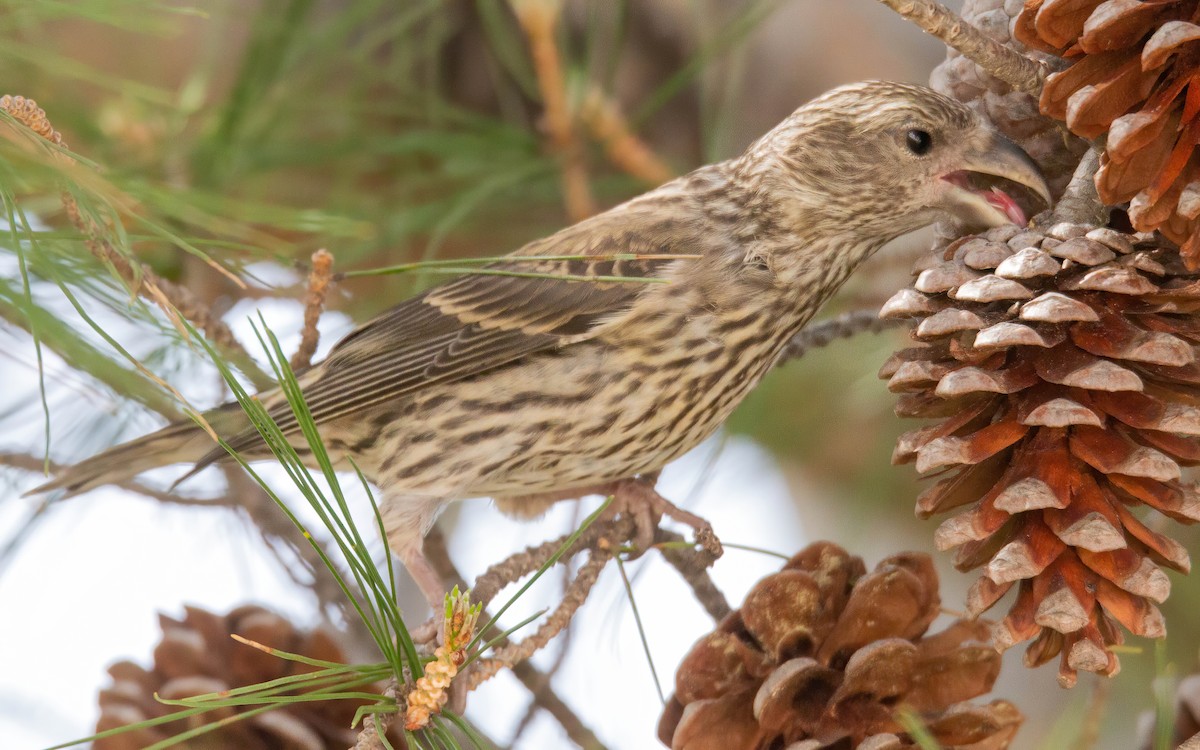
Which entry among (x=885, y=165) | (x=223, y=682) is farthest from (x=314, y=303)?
(x=885, y=165)

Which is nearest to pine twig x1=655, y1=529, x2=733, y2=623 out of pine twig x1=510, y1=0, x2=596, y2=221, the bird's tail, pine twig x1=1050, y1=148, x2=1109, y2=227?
pine twig x1=1050, y1=148, x2=1109, y2=227

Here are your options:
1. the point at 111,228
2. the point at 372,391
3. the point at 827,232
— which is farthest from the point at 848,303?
the point at 111,228

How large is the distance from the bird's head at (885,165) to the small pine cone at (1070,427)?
36cm

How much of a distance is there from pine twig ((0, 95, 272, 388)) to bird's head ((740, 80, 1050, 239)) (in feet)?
2.92

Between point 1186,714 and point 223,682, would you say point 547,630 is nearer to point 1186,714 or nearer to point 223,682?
point 223,682

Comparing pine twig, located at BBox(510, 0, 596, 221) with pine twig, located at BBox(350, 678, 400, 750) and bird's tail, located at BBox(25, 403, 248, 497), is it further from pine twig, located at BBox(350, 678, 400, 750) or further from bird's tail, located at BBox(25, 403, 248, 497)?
pine twig, located at BBox(350, 678, 400, 750)

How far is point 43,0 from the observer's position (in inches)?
51.2

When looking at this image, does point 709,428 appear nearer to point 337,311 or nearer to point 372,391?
point 372,391

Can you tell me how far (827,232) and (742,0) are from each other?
1203mm

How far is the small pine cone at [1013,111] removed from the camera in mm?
1360

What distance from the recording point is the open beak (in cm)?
141

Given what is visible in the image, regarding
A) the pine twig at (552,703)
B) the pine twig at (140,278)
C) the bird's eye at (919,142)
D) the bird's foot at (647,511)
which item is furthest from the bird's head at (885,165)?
the pine twig at (140,278)

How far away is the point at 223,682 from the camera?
1.53 metres

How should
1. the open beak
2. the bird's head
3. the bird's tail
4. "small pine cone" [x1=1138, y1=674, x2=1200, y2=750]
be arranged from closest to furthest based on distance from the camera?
1. "small pine cone" [x1=1138, y1=674, x2=1200, y2=750]
2. the open beak
3. the bird's head
4. the bird's tail
